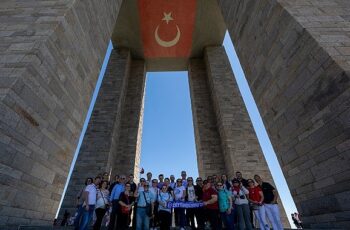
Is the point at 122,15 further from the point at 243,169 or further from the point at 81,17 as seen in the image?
the point at 243,169

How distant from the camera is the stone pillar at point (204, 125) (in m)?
12.5

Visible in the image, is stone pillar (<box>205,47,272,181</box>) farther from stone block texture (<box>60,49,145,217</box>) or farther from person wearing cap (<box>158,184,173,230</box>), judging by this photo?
person wearing cap (<box>158,184,173,230</box>)

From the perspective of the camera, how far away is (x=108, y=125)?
11883mm

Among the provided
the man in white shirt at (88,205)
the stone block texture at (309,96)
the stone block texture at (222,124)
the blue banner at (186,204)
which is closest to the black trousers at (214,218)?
the blue banner at (186,204)

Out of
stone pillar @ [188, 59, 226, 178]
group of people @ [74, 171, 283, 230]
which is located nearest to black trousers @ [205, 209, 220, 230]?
group of people @ [74, 171, 283, 230]

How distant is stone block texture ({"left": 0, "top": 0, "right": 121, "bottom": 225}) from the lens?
4320mm

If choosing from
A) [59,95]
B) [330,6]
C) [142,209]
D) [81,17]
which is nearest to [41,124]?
[59,95]

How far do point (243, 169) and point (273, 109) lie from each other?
4642mm

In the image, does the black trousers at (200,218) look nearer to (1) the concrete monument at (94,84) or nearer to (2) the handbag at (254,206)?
(2) the handbag at (254,206)

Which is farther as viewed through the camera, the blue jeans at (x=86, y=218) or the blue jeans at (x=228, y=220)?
the blue jeans at (x=228, y=220)

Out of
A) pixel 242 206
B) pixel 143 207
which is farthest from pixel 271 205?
pixel 143 207

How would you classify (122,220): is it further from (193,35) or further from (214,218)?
(193,35)

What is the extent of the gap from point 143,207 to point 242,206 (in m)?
2.35

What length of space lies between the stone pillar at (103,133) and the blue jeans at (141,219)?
576 cm
